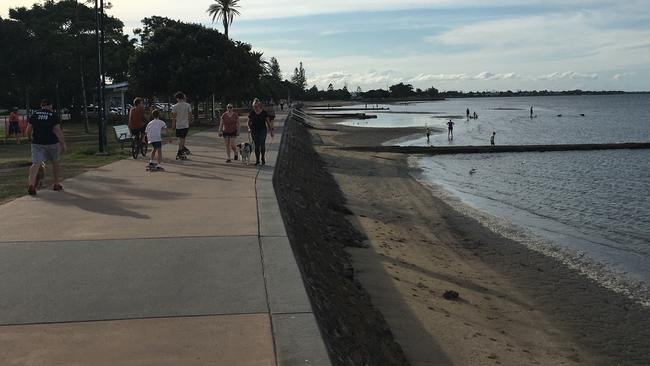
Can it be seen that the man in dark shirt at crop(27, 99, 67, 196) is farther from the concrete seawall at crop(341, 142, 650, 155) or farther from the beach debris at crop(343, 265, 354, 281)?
the concrete seawall at crop(341, 142, 650, 155)

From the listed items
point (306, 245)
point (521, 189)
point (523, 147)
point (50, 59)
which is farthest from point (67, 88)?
point (306, 245)

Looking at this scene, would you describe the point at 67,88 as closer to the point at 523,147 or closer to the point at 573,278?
the point at 523,147

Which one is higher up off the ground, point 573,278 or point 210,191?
point 210,191

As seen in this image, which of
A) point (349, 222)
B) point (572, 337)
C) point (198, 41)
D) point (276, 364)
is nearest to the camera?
point (276, 364)

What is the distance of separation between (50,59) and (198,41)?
29.2 ft

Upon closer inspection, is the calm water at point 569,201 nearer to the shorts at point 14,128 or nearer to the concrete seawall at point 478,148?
the concrete seawall at point 478,148

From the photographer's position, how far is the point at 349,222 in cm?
1366

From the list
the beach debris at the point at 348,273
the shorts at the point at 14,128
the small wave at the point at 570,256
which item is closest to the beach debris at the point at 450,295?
the beach debris at the point at 348,273

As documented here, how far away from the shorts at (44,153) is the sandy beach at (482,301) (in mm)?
4575

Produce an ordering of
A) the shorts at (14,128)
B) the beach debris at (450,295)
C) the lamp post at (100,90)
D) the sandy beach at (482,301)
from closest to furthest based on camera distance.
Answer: the sandy beach at (482,301)
the beach debris at (450,295)
the lamp post at (100,90)
the shorts at (14,128)

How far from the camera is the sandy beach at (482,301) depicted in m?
6.68

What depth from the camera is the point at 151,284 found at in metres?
5.13

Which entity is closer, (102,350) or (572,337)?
(102,350)

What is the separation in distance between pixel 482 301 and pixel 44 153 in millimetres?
7520
